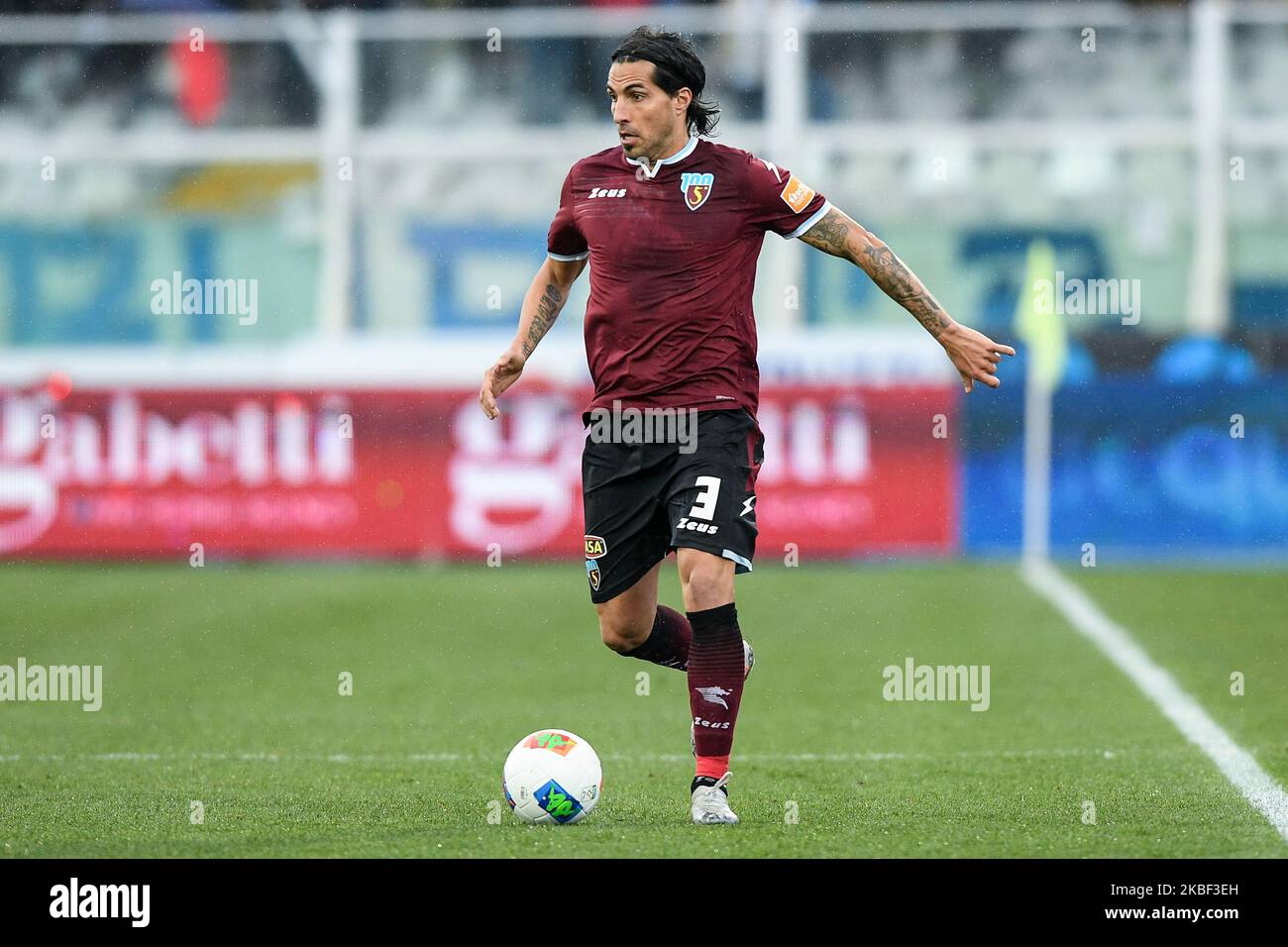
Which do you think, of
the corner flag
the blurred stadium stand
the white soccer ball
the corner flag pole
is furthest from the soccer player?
the blurred stadium stand

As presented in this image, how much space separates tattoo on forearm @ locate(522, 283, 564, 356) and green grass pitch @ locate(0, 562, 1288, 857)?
1495 mm

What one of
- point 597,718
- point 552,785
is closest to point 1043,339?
point 597,718

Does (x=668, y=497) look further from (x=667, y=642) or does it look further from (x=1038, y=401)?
(x=1038, y=401)

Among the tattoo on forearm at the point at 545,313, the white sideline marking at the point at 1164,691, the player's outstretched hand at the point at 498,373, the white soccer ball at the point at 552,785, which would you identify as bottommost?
the white sideline marking at the point at 1164,691

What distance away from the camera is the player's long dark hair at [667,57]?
591cm

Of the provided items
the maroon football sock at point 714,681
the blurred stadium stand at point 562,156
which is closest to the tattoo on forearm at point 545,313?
the maroon football sock at point 714,681

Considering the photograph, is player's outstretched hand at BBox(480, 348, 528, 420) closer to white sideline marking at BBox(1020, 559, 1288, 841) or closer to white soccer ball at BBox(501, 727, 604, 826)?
white soccer ball at BBox(501, 727, 604, 826)

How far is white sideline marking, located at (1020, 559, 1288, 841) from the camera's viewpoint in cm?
615

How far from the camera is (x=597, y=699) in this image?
8617mm

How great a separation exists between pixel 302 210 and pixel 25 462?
5.14 meters

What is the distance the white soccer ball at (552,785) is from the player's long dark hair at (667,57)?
1.96 metres

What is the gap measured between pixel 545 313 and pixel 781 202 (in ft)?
3.11

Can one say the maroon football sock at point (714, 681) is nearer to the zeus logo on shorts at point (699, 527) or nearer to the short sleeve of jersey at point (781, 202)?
the zeus logo on shorts at point (699, 527)
